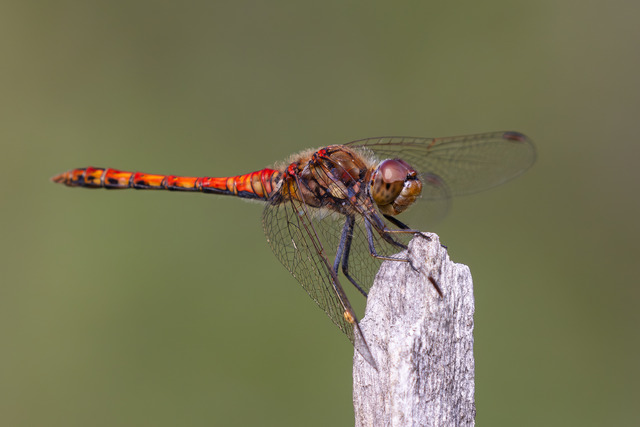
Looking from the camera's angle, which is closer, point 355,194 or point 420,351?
point 420,351

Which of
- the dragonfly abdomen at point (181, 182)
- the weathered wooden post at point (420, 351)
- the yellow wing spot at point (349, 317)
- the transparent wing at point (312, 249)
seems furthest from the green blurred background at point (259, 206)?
the weathered wooden post at point (420, 351)

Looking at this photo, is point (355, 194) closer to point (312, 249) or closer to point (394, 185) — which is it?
point (394, 185)

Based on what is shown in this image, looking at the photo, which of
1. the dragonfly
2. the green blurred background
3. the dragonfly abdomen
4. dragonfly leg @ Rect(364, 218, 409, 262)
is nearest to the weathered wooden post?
the dragonfly

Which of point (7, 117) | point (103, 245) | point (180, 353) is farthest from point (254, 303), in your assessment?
point (7, 117)

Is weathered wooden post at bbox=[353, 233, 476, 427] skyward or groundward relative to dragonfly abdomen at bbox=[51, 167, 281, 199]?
groundward

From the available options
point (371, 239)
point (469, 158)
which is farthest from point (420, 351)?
point (469, 158)

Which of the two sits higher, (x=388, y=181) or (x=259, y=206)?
(x=259, y=206)

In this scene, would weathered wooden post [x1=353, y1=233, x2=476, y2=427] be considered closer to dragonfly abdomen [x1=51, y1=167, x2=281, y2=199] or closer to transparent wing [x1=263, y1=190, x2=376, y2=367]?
transparent wing [x1=263, y1=190, x2=376, y2=367]
